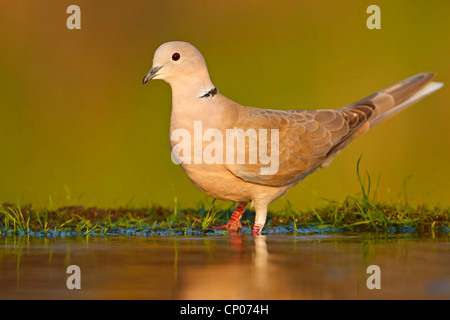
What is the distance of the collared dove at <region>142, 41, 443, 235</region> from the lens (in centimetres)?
626

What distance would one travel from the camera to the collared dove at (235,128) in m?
6.26

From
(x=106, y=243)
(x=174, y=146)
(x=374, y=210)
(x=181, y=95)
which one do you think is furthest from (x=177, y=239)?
(x=374, y=210)

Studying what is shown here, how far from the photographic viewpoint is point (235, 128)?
21.0ft

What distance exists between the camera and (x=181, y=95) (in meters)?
6.41

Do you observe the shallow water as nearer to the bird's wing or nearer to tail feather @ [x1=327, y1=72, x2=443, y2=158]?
the bird's wing

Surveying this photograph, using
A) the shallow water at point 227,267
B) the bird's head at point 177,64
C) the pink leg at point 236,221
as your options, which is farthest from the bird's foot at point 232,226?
the bird's head at point 177,64

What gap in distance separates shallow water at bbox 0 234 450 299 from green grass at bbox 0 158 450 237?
544mm

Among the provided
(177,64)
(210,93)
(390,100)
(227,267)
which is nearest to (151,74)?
(177,64)

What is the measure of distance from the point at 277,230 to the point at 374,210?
0.92 m

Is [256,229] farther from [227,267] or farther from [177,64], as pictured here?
[227,267]

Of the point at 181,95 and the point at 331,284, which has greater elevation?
the point at 181,95

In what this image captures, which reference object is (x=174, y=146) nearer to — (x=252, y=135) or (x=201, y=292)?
(x=252, y=135)

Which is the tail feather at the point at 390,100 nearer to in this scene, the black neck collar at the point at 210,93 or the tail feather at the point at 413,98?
the tail feather at the point at 413,98

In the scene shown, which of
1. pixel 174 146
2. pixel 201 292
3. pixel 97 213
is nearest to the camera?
pixel 201 292
